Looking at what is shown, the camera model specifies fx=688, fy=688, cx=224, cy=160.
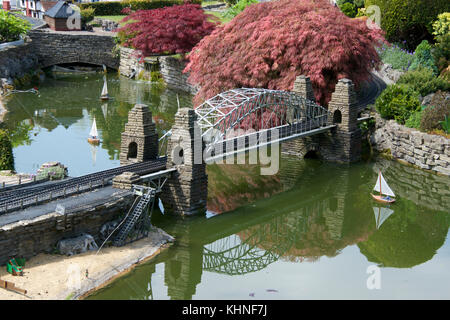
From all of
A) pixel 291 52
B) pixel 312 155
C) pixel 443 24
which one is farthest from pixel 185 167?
pixel 443 24

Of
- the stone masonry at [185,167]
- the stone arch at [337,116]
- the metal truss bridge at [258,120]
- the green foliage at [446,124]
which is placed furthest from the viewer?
the stone arch at [337,116]

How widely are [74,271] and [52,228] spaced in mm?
1668

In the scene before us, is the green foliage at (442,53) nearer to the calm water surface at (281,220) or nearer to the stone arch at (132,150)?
the calm water surface at (281,220)

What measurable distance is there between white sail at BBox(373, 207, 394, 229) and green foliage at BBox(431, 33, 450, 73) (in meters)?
16.8

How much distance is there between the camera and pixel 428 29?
45875mm

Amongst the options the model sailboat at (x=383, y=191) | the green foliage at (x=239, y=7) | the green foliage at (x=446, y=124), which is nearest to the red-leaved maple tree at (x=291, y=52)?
the green foliage at (x=446, y=124)

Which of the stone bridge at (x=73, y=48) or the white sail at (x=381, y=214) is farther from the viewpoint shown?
the stone bridge at (x=73, y=48)

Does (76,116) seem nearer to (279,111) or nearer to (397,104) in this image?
(279,111)

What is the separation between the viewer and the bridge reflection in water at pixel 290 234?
22.3 metres

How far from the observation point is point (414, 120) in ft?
115

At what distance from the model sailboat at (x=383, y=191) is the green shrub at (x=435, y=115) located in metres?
6.02

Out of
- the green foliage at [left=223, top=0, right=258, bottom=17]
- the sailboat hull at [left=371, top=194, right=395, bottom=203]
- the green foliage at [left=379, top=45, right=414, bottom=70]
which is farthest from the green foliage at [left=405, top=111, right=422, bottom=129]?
the green foliage at [left=223, top=0, right=258, bottom=17]

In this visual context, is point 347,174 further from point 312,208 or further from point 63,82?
point 63,82

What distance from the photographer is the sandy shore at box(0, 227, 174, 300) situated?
18969 millimetres
